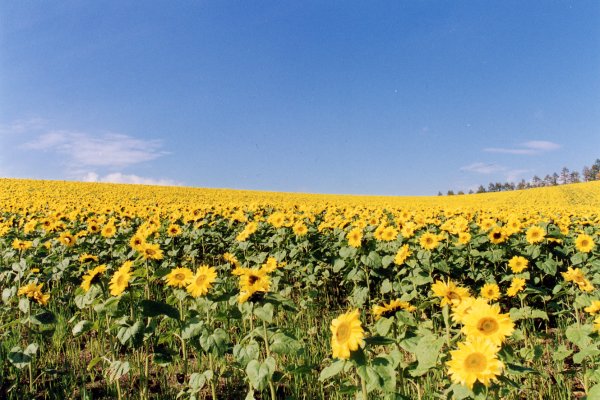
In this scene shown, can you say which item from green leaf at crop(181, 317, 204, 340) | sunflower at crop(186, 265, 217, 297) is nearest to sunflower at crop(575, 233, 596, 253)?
sunflower at crop(186, 265, 217, 297)

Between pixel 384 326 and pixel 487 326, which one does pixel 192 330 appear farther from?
pixel 487 326

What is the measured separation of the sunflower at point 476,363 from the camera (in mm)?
1961

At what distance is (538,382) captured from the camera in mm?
4035

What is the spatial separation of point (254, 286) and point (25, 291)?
2.76 meters

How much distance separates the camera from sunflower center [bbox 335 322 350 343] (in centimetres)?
203

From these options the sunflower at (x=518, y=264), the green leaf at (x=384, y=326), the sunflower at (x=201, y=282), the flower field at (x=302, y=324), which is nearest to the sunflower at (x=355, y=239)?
the flower field at (x=302, y=324)

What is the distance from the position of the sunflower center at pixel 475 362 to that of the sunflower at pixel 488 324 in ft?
0.32

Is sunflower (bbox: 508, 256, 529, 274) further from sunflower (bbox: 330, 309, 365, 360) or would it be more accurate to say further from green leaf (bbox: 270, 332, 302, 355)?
sunflower (bbox: 330, 309, 365, 360)

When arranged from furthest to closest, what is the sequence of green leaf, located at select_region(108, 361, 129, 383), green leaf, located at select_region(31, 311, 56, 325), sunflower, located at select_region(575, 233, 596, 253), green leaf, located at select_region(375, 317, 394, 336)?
1. sunflower, located at select_region(575, 233, 596, 253)
2. green leaf, located at select_region(31, 311, 56, 325)
3. green leaf, located at select_region(108, 361, 129, 383)
4. green leaf, located at select_region(375, 317, 394, 336)

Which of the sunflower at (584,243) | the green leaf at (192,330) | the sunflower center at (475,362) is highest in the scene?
the sunflower at (584,243)

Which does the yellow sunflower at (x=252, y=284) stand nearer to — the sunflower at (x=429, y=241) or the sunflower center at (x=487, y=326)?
the sunflower center at (x=487, y=326)

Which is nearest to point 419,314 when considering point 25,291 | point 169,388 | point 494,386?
point 169,388

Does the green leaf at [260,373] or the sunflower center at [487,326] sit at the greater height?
the sunflower center at [487,326]

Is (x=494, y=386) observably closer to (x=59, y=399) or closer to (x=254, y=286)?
(x=254, y=286)
